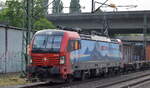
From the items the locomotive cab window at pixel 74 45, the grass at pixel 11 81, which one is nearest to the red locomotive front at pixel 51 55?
the locomotive cab window at pixel 74 45

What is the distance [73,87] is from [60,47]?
2311 millimetres

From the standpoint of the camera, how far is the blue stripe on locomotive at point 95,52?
76.2 ft

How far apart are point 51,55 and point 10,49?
8.28 metres

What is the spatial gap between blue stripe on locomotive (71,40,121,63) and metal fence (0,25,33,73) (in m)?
4.97

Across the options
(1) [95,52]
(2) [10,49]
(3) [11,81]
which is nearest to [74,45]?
(1) [95,52]

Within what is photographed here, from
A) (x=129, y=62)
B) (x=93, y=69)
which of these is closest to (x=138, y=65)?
(x=129, y=62)

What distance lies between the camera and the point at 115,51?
3048 cm

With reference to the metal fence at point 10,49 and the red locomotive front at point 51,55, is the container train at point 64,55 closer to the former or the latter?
the red locomotive front at point 51,55

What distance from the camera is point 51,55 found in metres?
21.3

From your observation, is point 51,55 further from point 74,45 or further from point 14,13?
point 14,13

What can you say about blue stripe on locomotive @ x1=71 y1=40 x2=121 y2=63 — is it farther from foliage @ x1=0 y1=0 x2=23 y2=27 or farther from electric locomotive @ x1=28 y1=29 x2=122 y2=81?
foliage @ x1=0 y1=0 x2=23 y2=27

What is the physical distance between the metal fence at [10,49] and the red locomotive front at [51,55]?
5.19 metres

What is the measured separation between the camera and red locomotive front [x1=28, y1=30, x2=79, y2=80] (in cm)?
2114

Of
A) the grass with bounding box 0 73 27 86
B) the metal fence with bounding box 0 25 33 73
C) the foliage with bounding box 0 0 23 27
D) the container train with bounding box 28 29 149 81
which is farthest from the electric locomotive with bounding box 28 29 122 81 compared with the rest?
the foliage with bounding box 0 0 23 27
